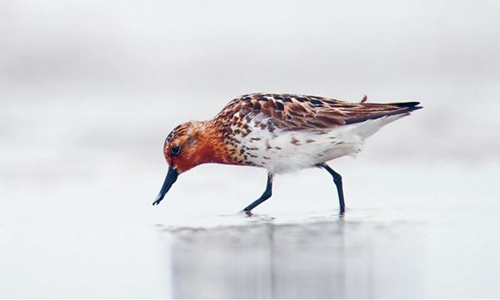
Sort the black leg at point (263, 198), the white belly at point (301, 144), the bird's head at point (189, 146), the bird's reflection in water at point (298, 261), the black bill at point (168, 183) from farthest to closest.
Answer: the black bill at point (168, 183) < the bird's head at point (189, 146) < the black leg at point (263, 198) < the white belly at point (301, 144) < the bird's reflection in water at point (298, 261)

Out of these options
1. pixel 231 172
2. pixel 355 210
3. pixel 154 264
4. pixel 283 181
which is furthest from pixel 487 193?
pixel 154 264

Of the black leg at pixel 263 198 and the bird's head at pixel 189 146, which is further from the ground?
the bird's head at pixel 189 146

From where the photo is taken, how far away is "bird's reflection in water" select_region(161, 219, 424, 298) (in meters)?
6.15

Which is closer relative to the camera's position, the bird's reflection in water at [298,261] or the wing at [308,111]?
the bird's reflection in water at [298,261]

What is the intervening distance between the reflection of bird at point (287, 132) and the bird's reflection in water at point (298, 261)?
71 centimetres

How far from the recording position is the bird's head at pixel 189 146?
902 centimetres

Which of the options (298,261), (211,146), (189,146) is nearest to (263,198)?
(211,146)

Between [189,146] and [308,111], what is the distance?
0.94m

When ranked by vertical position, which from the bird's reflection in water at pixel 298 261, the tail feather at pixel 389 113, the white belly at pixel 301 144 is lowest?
the bird's reflection in water at pixel 298 261

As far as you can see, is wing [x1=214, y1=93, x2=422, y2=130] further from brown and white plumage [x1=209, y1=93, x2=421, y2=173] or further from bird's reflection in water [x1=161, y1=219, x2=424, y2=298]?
bird's reflection in water [x1=161, y1=219, x2=424, y2=298]

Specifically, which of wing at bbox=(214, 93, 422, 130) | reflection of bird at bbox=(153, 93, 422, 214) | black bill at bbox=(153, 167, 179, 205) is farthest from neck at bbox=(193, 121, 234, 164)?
black bill at bbox=(153, 167, 179, 205)

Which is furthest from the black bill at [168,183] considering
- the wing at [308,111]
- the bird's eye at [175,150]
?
the wing at [308,111]

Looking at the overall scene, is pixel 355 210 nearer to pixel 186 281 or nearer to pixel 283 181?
pixel 283 181

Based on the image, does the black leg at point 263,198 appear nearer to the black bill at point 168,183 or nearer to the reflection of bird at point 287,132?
the reflection of bird at point 287,132
